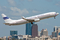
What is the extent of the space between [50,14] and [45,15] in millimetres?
4768

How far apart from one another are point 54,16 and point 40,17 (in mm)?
12934

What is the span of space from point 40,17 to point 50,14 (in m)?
9.33

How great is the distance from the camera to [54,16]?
19925 centimetres

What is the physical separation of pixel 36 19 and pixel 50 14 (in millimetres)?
13414

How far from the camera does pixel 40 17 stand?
A: 197125 mm

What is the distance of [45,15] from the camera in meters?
196

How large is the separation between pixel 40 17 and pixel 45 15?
4.84 metres

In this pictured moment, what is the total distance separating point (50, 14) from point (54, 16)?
4.63 metres

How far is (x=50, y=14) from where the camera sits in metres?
197

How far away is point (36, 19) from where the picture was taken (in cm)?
19962

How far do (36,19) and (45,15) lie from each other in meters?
9.33
